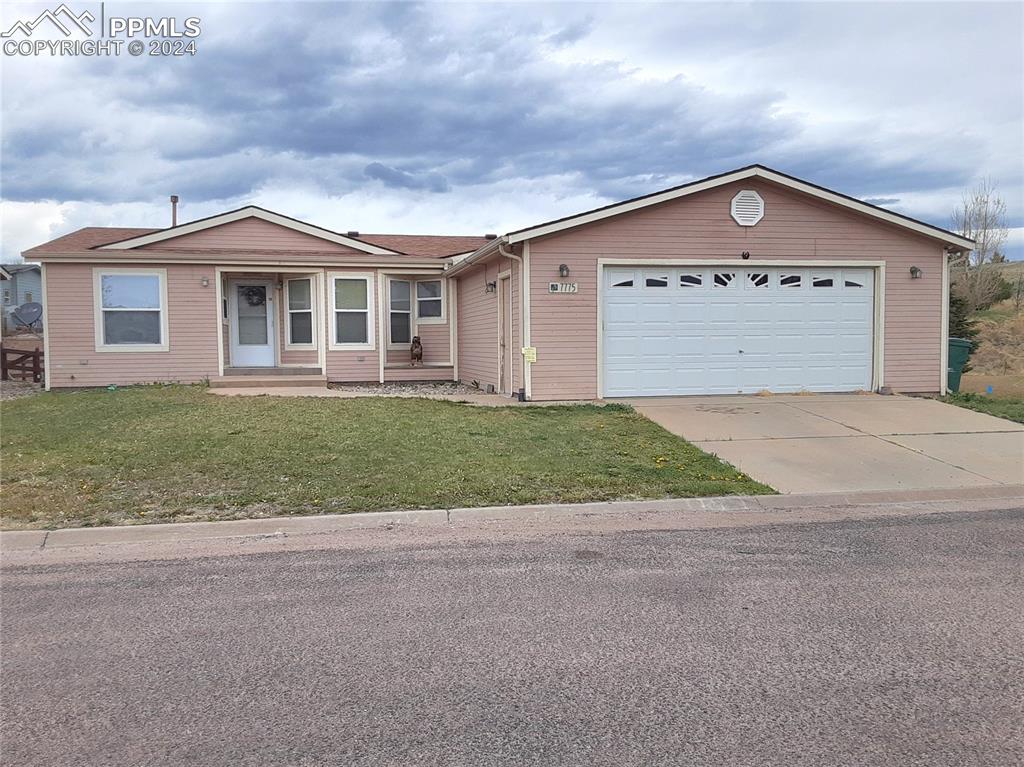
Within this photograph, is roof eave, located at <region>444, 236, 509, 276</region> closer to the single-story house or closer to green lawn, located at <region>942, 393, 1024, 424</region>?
the single-story house

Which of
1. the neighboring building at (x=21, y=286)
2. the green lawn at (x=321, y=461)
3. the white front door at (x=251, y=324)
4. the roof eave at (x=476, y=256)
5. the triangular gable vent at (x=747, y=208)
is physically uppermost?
the neighboring building at (x=21, y=286)

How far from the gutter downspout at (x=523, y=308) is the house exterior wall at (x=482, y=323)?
0.51 ft

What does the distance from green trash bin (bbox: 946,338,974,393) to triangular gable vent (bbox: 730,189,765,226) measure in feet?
15.6

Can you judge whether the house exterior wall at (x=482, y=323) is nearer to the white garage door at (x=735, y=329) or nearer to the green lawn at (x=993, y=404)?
the white garage door at (x=735, y=329)

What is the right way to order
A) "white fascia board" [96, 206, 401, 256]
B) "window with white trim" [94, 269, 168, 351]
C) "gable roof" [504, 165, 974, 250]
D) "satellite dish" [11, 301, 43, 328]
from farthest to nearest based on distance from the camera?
"satellite dish" [11, 301, 43, 328] < "white fascia board" [96, 206, 401, 256] < "window with white trim" [94, 269, 168, 351] < "gable roof" [504, 165, 974, 250]

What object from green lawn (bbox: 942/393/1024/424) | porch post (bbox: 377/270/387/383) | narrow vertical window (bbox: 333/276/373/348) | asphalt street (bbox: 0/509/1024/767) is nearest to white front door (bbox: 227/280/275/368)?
narrow vertical window (bbox: 333/276/373/348)

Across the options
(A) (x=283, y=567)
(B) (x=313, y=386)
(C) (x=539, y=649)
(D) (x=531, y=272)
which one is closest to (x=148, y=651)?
(A) (x=283, y=567)

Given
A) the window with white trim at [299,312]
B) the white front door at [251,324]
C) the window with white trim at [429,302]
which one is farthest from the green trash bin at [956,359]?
the white front door at [251,324]

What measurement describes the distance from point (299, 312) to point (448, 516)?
1276 centimetres

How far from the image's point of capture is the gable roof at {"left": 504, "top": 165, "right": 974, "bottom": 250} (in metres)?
13.2

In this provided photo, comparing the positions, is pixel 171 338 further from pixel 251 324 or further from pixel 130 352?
pixel 251 324

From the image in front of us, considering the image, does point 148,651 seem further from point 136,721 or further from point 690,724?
point 690,724

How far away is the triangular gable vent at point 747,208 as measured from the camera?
14.0m

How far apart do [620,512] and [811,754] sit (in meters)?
3.78
